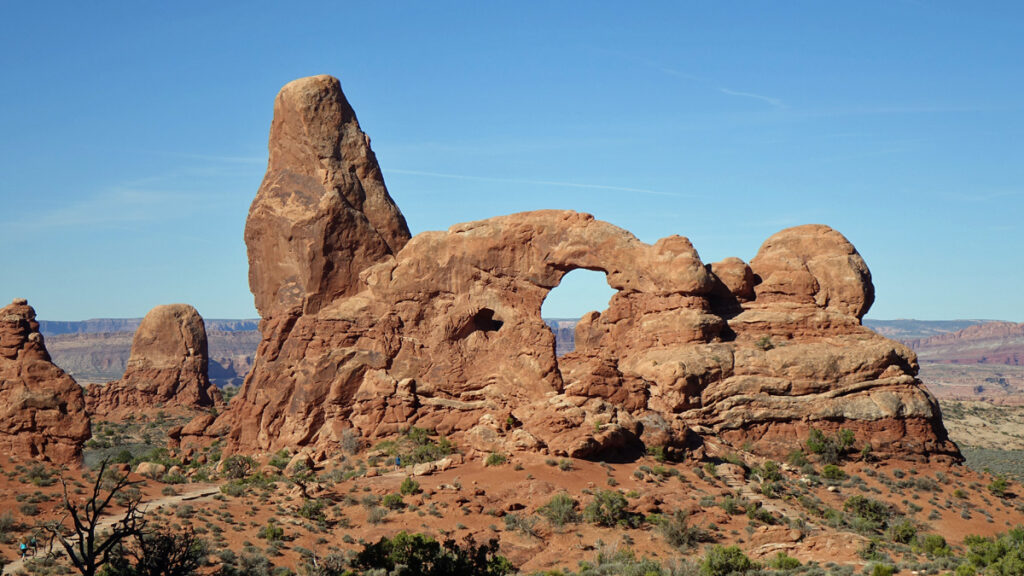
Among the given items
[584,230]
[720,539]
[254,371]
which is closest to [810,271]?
[584,230]

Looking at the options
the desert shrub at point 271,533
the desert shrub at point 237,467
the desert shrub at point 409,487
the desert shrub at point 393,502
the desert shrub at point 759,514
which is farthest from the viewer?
the desert shrub at point 237,467

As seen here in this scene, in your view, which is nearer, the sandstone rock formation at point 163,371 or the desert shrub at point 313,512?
the desert shrub at point 313,512

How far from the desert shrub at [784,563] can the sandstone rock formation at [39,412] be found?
24737mm

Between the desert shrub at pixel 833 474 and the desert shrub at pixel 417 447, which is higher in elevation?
the desert shrub at pixel 417 447

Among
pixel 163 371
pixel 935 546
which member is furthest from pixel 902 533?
pixel 163 371

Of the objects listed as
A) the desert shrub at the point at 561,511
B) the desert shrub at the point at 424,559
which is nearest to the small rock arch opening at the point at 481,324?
the desert shrub at the point at 561,511

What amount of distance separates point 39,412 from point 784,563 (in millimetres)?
27026

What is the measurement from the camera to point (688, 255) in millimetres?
46312

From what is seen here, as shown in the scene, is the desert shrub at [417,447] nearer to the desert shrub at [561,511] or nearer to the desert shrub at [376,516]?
the desert shrub at [376,516]

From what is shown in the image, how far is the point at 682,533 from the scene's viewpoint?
1371 inches

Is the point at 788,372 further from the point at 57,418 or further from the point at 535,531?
the point at 57,418

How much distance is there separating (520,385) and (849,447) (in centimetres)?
1434

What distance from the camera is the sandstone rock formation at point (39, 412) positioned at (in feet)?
126

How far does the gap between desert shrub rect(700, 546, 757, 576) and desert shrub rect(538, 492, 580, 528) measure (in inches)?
245
